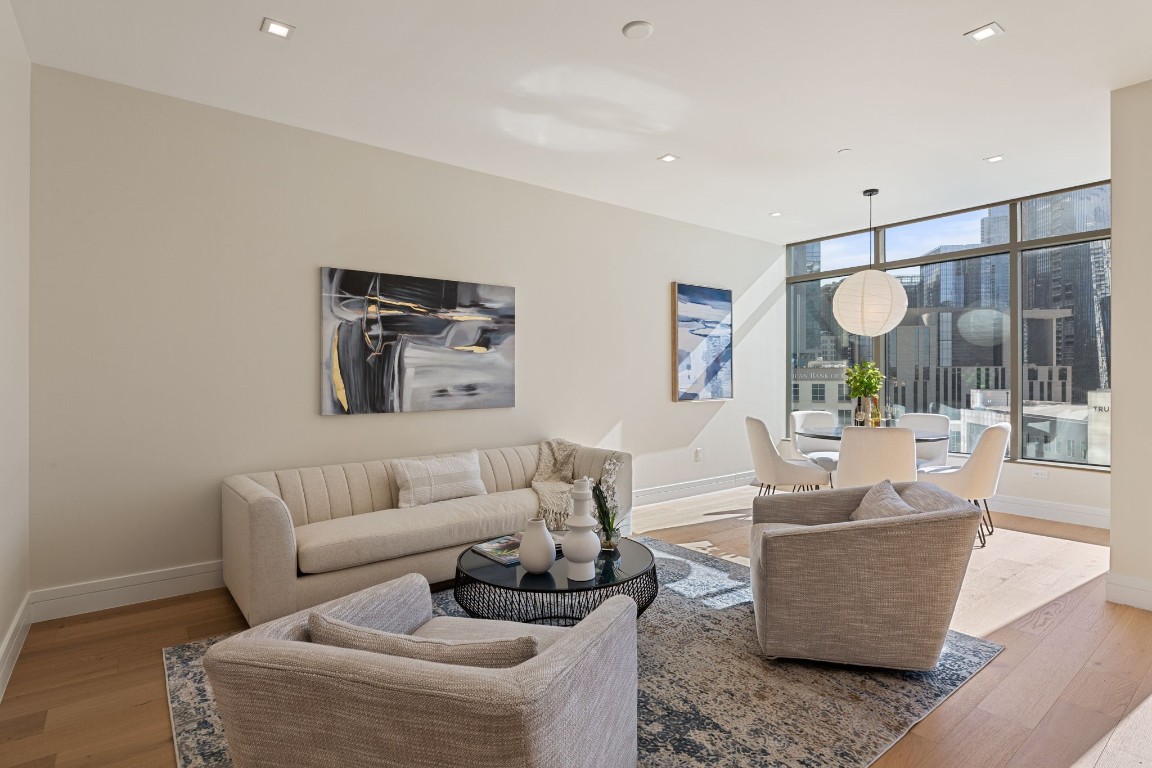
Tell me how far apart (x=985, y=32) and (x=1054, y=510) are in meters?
4.12

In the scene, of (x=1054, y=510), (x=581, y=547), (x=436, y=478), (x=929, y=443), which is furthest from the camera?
(x=1054, y=510)

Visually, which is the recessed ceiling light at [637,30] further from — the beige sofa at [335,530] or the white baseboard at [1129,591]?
the white baseboard at [1129,591]

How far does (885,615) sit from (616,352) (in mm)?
3425

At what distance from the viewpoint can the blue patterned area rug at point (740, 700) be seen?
2053 mm

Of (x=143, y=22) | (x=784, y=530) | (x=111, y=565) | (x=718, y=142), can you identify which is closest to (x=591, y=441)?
Result: (x=718, y=142)

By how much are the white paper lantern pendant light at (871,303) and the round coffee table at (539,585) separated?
302 cm

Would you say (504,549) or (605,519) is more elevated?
(605,519)

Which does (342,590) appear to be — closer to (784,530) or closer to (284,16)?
(784,530)

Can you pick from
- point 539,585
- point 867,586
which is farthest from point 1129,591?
point 539,585

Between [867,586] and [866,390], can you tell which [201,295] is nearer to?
[867,586]

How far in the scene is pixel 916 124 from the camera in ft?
12.5

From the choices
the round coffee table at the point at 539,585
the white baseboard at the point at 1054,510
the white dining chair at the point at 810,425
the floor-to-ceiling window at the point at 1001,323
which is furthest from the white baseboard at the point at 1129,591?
the round coffee table at the point at 539,585

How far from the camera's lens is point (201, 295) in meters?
3.54

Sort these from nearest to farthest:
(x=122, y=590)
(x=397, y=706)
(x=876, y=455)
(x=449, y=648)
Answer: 1. (x=397, y=706)
2. (x=449, y=648)
3. (x=122, y=590)
4. (x=876, y=455)
